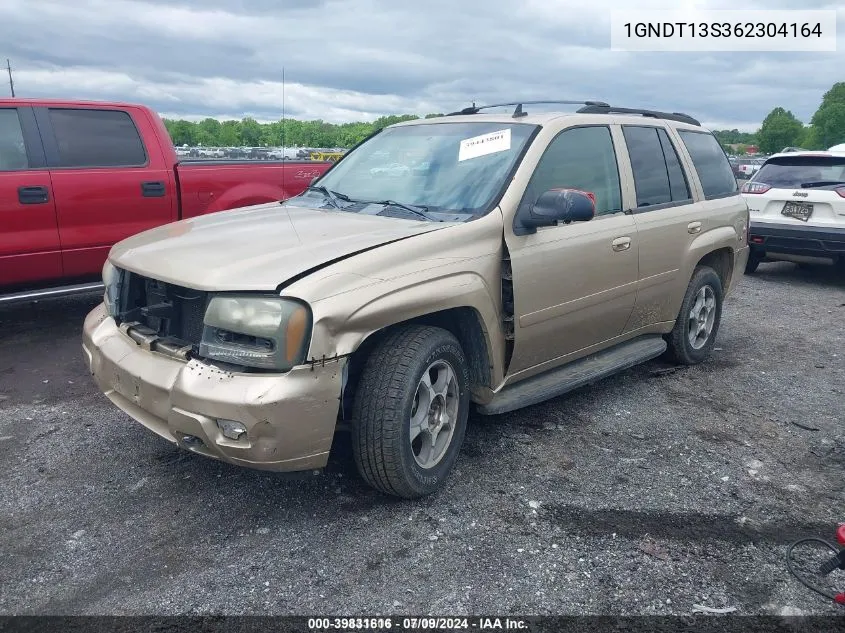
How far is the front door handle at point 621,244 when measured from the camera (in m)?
4.22

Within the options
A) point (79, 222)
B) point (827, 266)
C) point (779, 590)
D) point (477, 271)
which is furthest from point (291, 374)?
point (827, 266)

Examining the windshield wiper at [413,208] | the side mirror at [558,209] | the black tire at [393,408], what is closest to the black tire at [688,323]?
the side mirror at [558,209]

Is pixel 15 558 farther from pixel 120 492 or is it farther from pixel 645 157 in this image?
pixel 645 157

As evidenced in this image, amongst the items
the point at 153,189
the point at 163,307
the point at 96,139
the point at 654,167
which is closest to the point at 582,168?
the point at 654,167

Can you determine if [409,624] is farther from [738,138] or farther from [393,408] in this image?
[738,138]

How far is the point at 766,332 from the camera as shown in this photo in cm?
672

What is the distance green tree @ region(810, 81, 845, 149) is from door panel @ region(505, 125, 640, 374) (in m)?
49.9

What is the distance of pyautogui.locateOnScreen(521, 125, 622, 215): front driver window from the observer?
152 inches

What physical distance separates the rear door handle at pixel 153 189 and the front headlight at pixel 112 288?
2647 mm

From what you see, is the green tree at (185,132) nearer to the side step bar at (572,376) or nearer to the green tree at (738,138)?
the side step bar at (572,376)

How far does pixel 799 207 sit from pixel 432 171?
6.76 m

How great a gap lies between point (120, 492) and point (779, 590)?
2877 mm

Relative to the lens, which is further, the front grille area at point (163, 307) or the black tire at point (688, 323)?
the black tire at point (688, 323)

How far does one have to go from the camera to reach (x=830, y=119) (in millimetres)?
53062
